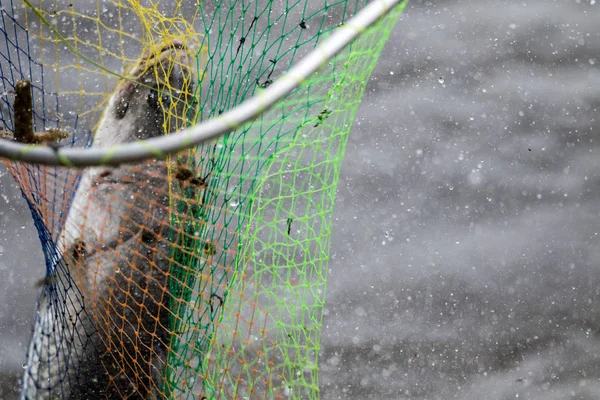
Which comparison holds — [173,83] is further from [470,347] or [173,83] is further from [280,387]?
[470,347]

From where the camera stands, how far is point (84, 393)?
4266mm

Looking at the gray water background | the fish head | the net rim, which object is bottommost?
the gray water background

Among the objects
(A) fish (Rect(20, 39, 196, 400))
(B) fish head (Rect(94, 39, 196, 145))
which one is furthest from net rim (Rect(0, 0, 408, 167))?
(B) fish head (Rect(94, 39, 196, 145))

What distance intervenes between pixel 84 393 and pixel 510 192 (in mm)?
3852

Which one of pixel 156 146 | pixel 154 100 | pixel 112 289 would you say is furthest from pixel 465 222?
pixel 156 146

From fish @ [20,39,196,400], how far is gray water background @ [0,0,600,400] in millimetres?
1635

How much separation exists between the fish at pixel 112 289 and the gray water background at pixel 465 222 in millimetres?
1635

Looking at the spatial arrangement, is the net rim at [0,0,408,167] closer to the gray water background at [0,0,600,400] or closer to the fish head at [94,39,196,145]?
the fish head at [94,39,196,145]

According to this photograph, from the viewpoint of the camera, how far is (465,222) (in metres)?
6.23

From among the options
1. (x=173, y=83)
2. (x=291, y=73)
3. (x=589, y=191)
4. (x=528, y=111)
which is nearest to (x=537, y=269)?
(x=589, y=191)

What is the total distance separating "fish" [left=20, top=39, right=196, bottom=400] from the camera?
421 cm

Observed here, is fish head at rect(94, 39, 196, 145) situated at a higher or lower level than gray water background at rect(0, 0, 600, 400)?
higher

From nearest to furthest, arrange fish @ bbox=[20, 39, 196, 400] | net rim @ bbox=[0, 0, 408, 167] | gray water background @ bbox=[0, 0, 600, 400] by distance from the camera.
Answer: net rim @ bbox=[0, 0, 408, 167], fish @ bbox=[20, 39, 196, 400], gray water background @ bbox=[0, 0, 600, 400]

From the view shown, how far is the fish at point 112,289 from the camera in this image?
421 centimetres
